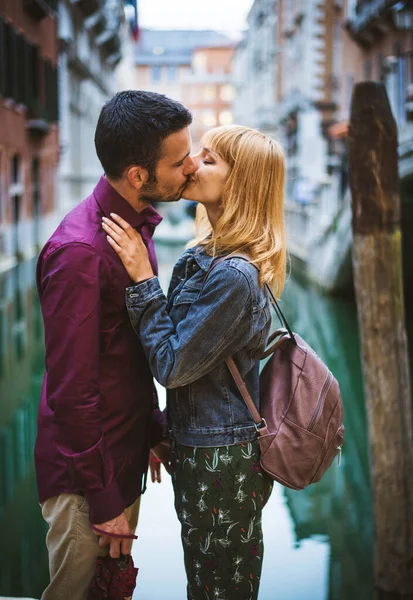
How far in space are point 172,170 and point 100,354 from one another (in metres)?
0.48

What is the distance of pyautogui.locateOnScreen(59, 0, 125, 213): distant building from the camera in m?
23.7

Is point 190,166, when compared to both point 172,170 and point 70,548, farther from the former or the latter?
point 70,548

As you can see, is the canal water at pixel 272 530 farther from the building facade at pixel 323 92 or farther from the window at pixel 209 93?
the window at pixel 209 93

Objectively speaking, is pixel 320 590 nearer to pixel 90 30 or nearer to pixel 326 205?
pixel 326 205

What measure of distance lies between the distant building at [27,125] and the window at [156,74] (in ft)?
176

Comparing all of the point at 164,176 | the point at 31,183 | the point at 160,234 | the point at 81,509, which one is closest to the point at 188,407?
the point at 81,509

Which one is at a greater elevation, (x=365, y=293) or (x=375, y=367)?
(x=365, y=293)

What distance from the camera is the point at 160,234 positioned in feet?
94.0

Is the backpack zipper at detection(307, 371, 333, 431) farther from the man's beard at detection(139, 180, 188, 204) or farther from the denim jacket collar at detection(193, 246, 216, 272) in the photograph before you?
the man's beard at detection(139, 180, 188, 204)

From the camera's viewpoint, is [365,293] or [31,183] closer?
[365,293]

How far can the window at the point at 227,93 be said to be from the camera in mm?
69062

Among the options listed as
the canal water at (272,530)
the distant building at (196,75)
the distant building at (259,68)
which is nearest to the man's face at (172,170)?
the canal water at (272,530)

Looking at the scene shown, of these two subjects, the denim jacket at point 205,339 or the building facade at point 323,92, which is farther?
the building facade at point 323,92

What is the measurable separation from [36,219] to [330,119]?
411 inches
